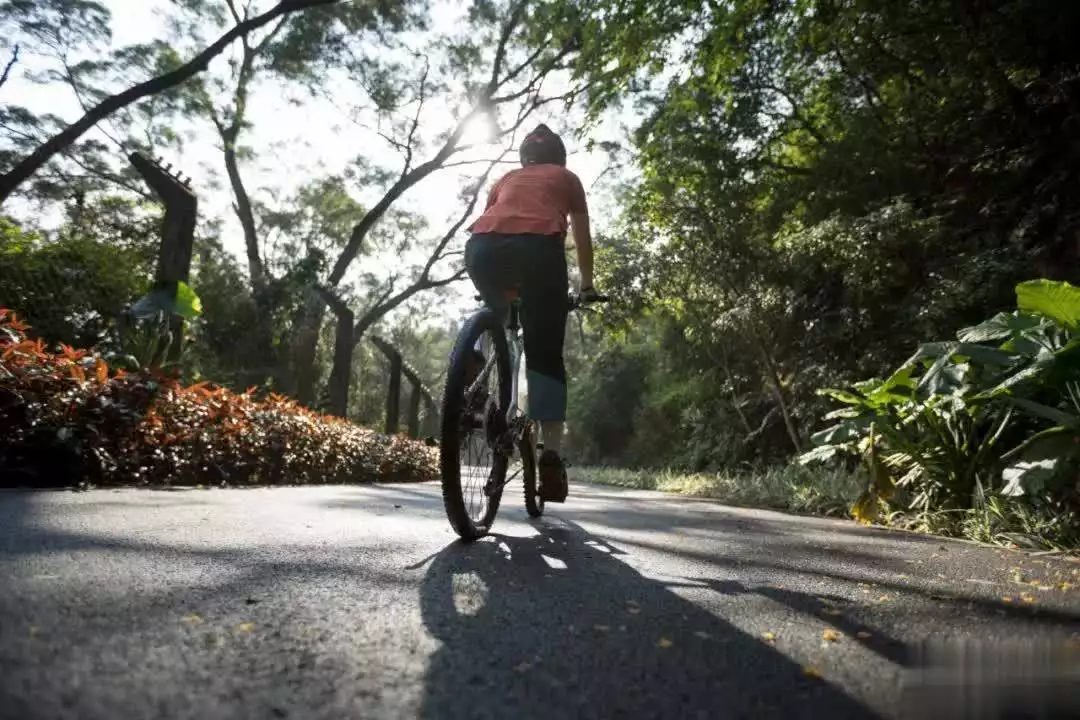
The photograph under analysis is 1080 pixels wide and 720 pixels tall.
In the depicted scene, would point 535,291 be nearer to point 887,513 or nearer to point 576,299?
point 576,299

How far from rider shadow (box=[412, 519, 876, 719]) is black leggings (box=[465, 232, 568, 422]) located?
1.11 m

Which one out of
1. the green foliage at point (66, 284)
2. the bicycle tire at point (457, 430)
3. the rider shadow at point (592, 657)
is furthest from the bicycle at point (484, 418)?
the green foliage at point (66, 284)

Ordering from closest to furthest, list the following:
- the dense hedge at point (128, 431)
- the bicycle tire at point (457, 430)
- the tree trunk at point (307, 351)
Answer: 1. the bicycle tire at point (457, 430)
2. the dense hedge at point (128, 431)
3. the tree trunk at point (307, 351)

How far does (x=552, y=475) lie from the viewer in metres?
3.17

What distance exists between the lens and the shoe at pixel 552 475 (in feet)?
10.4

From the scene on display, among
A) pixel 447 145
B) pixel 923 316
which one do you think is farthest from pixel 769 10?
pixel 447 145

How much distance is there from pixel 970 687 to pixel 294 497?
12.8ft

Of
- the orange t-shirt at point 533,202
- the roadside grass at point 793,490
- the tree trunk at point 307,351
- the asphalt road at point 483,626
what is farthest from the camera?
the tree trunk at point 307,351

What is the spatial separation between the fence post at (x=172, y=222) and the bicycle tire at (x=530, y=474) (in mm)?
5144

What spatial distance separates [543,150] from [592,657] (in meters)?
2.51

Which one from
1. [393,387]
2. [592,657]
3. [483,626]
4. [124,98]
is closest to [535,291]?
[483,626]

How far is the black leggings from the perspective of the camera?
296 cm

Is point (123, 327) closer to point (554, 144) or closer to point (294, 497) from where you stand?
point (294, 497)

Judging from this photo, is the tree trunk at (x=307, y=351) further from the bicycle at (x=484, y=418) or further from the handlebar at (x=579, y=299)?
the handlebar at (x=579, y=299)
